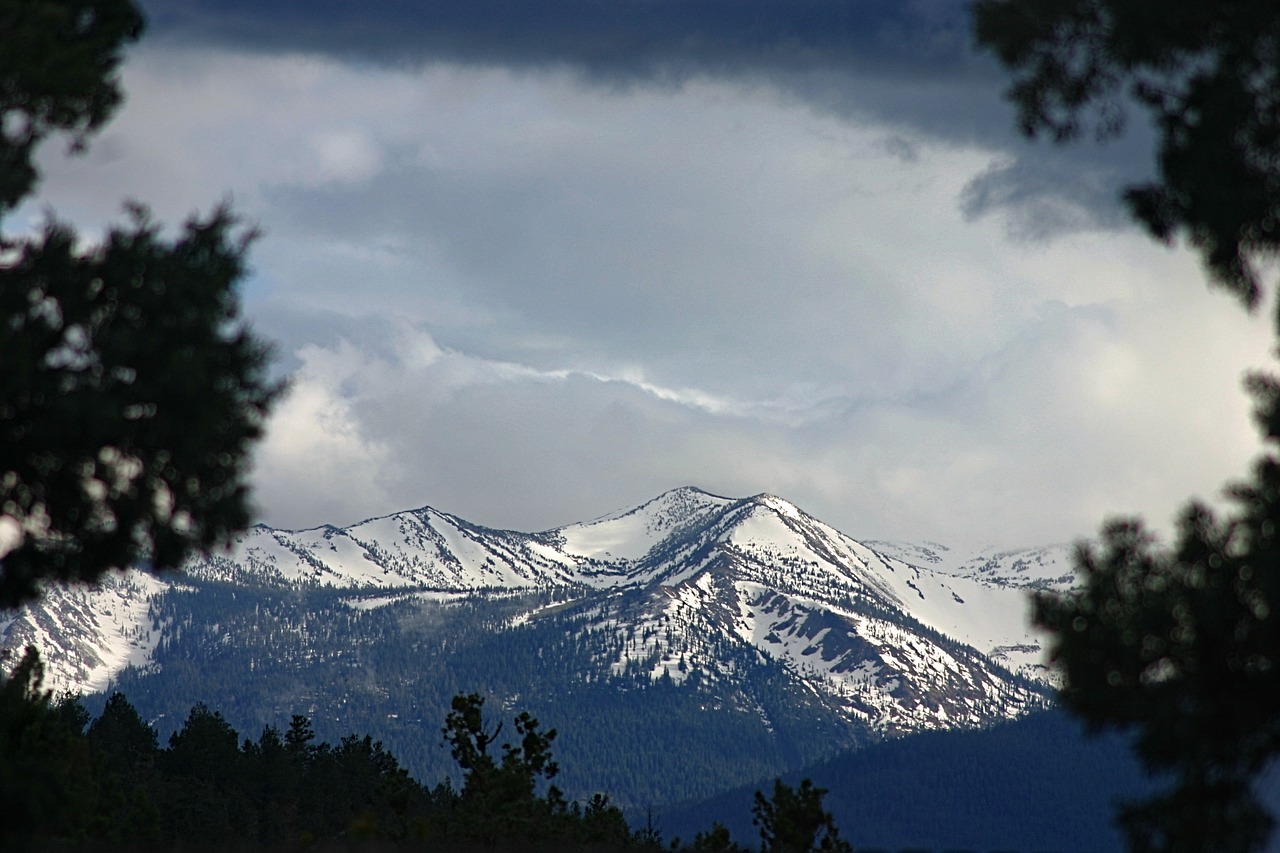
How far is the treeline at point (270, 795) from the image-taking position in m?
33.4

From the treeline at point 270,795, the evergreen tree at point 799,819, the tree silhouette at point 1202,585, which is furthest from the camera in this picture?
the evergreen tree at point 799,819

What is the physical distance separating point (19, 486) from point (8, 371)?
207 centimetres

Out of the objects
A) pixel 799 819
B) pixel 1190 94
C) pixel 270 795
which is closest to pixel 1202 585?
pixel 1190 94

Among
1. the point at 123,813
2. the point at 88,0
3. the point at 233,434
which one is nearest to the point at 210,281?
the point at 233,434

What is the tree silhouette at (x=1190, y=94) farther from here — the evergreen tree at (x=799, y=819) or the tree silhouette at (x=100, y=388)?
the evergreen tree at (x=799, y=819)

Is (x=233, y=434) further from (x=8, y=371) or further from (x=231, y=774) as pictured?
(x=231, y=774)

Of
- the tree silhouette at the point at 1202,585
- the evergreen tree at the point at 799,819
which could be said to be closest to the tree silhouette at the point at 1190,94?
the tree silhouette at the point at 1202,585

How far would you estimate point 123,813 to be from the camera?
9919 cm

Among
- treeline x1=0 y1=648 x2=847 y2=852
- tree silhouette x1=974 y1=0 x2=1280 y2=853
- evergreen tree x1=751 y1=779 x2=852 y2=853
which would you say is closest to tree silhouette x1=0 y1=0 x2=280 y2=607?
treeline x1=0 y1=648 x2=847 y2=852

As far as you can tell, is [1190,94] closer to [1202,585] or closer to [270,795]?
[1202,585]

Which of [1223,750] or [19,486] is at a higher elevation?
[19,486]

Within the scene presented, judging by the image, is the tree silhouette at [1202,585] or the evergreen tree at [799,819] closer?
the tree silhouette at [1202,585]

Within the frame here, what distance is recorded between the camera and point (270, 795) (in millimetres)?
141125

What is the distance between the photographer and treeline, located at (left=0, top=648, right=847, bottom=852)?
33375mm
